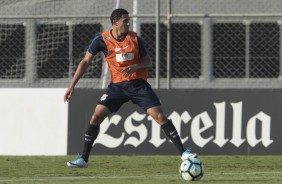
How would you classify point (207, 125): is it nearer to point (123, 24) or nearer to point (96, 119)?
point (96, 119)

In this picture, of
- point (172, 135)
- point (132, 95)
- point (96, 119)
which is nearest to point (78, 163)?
point (96, 119)

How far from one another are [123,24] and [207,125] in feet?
12.2

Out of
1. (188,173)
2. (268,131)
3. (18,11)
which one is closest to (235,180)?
(188,173)

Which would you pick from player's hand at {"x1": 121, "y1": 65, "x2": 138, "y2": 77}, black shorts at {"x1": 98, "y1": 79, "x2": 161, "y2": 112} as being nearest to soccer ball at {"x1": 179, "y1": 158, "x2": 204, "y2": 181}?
black shorts at {"x1": 98, "y1": 79, "x2": 161, "y2": 112}

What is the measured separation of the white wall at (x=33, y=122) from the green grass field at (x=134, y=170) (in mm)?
522

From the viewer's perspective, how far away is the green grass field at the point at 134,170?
1130cm

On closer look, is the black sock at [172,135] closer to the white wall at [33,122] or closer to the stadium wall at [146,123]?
the stadium wall at [146,123]

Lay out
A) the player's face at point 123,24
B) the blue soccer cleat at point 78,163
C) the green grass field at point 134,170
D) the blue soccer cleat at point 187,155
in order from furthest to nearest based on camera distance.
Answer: the blue soccer cleat at point 78,163, the player's face at point 123,24, the blue soccer cleat at point 187,155, the green grass field at point 134,170

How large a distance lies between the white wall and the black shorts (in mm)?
3454

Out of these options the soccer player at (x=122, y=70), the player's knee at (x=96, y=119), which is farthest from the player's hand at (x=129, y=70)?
the player's knee at (x=96, y=119)

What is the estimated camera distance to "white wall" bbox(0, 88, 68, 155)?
15.7 metres

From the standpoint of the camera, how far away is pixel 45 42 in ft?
59.7

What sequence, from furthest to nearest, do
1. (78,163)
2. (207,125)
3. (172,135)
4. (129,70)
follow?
(207,125), (78,163), (129,70), (172,135)

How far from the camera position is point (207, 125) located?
50.6ft
